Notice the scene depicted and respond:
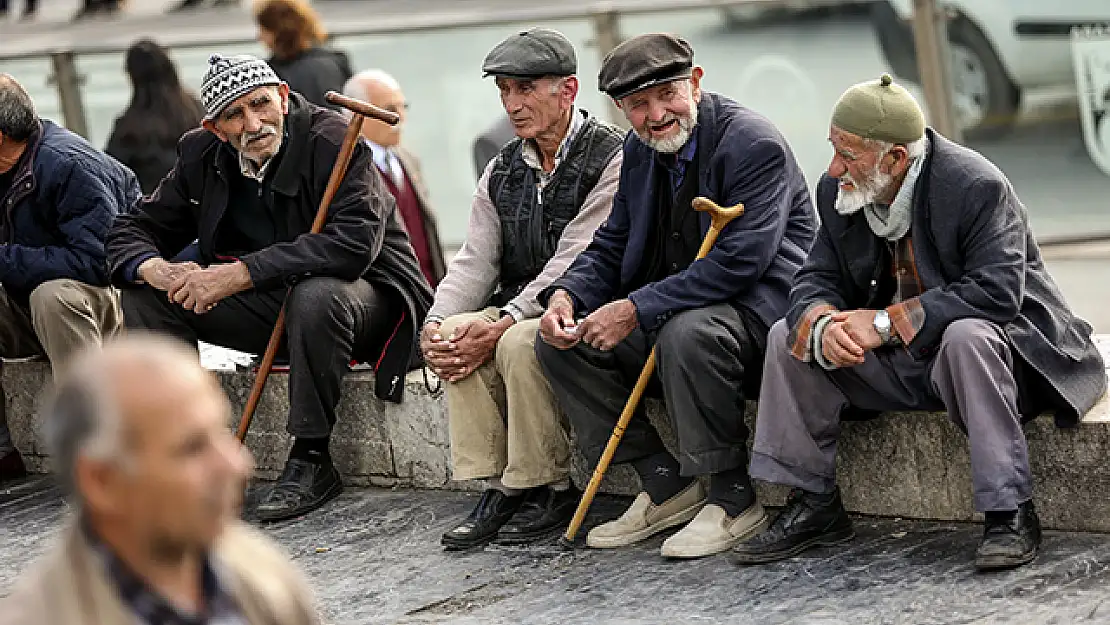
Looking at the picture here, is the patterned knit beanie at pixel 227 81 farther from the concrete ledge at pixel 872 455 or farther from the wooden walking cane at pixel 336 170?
the concrete ledge at pixel 872 455

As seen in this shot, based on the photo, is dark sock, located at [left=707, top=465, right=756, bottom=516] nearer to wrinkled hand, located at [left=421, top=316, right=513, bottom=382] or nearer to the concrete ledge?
the concrete ledge

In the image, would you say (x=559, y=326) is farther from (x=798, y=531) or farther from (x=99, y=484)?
(x=99, y=484)

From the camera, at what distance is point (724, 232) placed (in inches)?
203

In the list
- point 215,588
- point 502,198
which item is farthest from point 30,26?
point 215,588

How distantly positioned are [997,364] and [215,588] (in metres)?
2.68

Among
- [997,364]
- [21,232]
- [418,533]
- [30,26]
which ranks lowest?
[418,533]

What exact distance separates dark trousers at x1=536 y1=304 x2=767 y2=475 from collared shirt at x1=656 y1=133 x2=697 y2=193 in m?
0.43

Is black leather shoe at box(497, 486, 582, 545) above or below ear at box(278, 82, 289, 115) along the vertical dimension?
below

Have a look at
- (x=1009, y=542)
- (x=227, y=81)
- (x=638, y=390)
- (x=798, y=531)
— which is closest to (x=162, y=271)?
(x=227, y=81)

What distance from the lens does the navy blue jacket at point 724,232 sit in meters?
5.05

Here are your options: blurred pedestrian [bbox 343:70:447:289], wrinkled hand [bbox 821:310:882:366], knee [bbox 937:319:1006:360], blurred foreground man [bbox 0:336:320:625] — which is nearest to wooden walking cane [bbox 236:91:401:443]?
blurred pedestrian [bbox 343:70:447:289]

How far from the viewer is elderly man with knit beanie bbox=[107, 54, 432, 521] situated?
586 centimetres

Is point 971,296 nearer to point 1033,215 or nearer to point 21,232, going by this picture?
point 21,232

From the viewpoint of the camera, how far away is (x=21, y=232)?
6.64 meters
